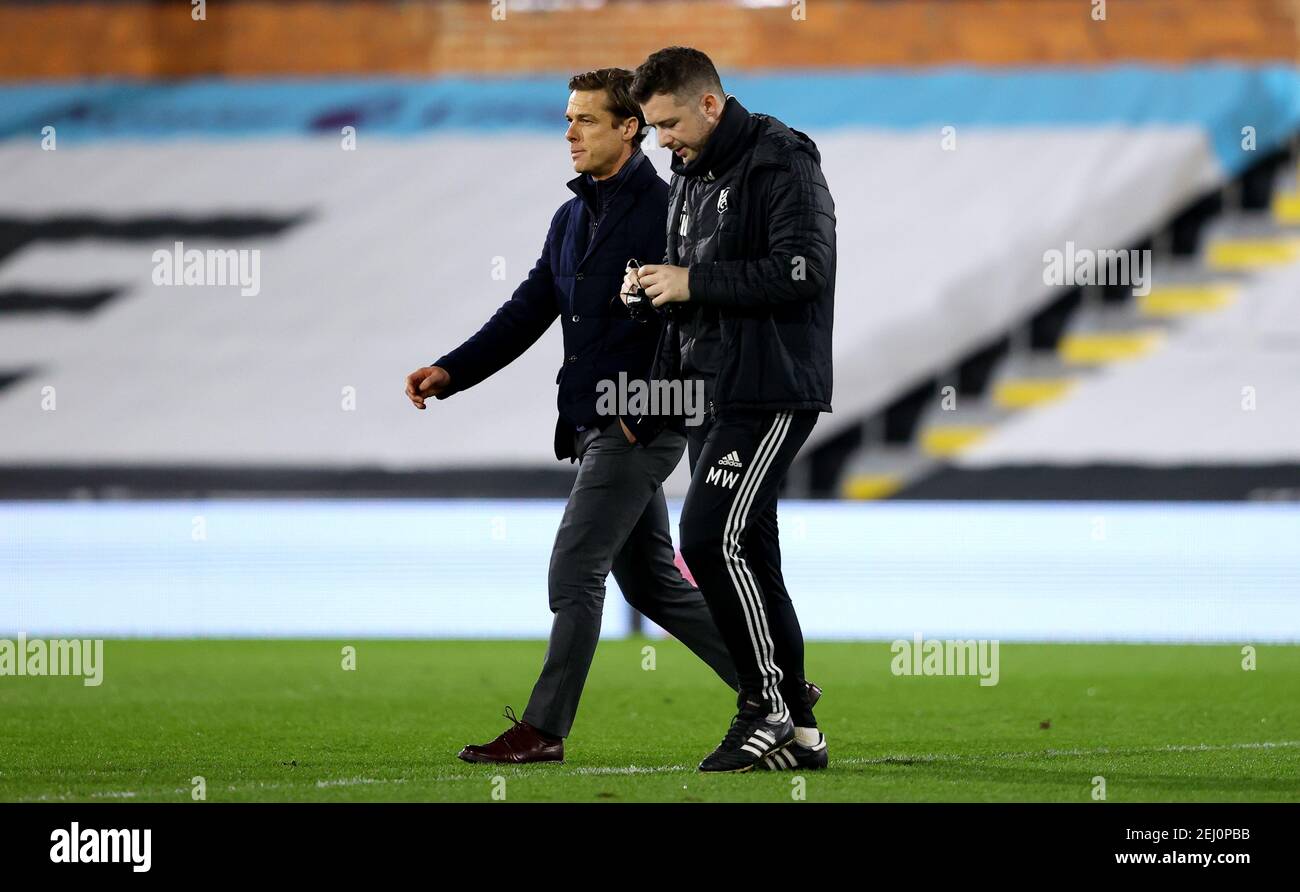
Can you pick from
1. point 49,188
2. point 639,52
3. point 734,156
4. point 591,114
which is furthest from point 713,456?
point 49,188

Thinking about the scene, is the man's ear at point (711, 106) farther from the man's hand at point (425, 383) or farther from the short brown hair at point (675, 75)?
the man's hand at point (425, 383)

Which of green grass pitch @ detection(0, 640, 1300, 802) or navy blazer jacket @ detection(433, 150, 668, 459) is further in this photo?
navy blazer jacket @ detection(433, 150, 668, 459)

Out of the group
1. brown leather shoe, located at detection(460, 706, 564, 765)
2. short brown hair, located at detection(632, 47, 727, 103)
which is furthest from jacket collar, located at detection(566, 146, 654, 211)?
brown leather shoe, located at detection(460, 706, 564, 765)

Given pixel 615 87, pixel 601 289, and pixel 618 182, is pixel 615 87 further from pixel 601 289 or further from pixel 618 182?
pixel 601 289

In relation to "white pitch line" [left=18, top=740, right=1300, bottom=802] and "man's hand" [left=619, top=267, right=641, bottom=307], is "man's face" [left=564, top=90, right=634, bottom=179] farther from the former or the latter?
"white pitch line" [left=18, top=740, right=1300, bottom=802]

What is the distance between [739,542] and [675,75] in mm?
1254

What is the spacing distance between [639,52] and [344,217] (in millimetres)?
2923

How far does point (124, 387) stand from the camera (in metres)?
15.3

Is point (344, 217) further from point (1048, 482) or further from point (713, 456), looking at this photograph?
point (713, 456)

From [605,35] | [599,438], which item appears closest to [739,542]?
[599,438]

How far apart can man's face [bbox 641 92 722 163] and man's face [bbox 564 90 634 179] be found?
1.50 feet

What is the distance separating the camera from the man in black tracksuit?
4883 mm

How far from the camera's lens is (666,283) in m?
4.89

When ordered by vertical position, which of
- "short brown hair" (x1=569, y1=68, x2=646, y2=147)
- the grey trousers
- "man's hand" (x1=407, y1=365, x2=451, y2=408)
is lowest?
the grey trousers
